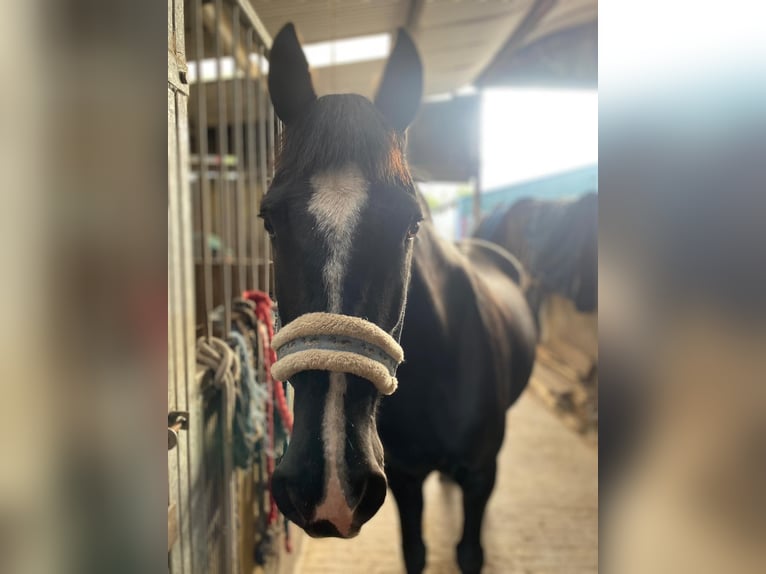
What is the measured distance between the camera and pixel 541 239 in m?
2.51

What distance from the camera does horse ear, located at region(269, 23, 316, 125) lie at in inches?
20.3

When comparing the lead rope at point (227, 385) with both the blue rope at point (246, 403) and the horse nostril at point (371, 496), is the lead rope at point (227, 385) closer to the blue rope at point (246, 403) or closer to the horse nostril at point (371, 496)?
the blue rope at point (246, 403)

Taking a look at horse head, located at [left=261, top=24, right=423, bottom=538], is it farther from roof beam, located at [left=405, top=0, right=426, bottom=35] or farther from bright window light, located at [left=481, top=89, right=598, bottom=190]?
bright window light, located at [left=481, top=89, right=598, bottom=190]

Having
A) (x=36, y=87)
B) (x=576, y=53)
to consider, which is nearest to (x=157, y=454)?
(x=36, y=87)

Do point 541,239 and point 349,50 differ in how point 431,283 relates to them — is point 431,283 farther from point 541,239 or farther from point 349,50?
point 541,239

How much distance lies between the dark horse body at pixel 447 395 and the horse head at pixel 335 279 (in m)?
0.18

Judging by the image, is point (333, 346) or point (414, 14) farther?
point (414, 14)

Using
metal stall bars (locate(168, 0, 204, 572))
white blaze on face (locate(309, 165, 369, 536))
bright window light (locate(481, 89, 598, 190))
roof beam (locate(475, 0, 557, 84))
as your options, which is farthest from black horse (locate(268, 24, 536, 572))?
bright window light (locate(481, 89, 598, 190))

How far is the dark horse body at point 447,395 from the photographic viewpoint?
2.50 ft

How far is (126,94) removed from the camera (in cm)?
36

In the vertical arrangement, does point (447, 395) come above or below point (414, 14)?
below

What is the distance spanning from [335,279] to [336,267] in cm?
1

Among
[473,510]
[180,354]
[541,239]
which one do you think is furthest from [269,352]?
[541,239]

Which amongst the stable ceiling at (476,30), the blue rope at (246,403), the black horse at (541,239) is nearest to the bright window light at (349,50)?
the stable ceiling at (476,30)
